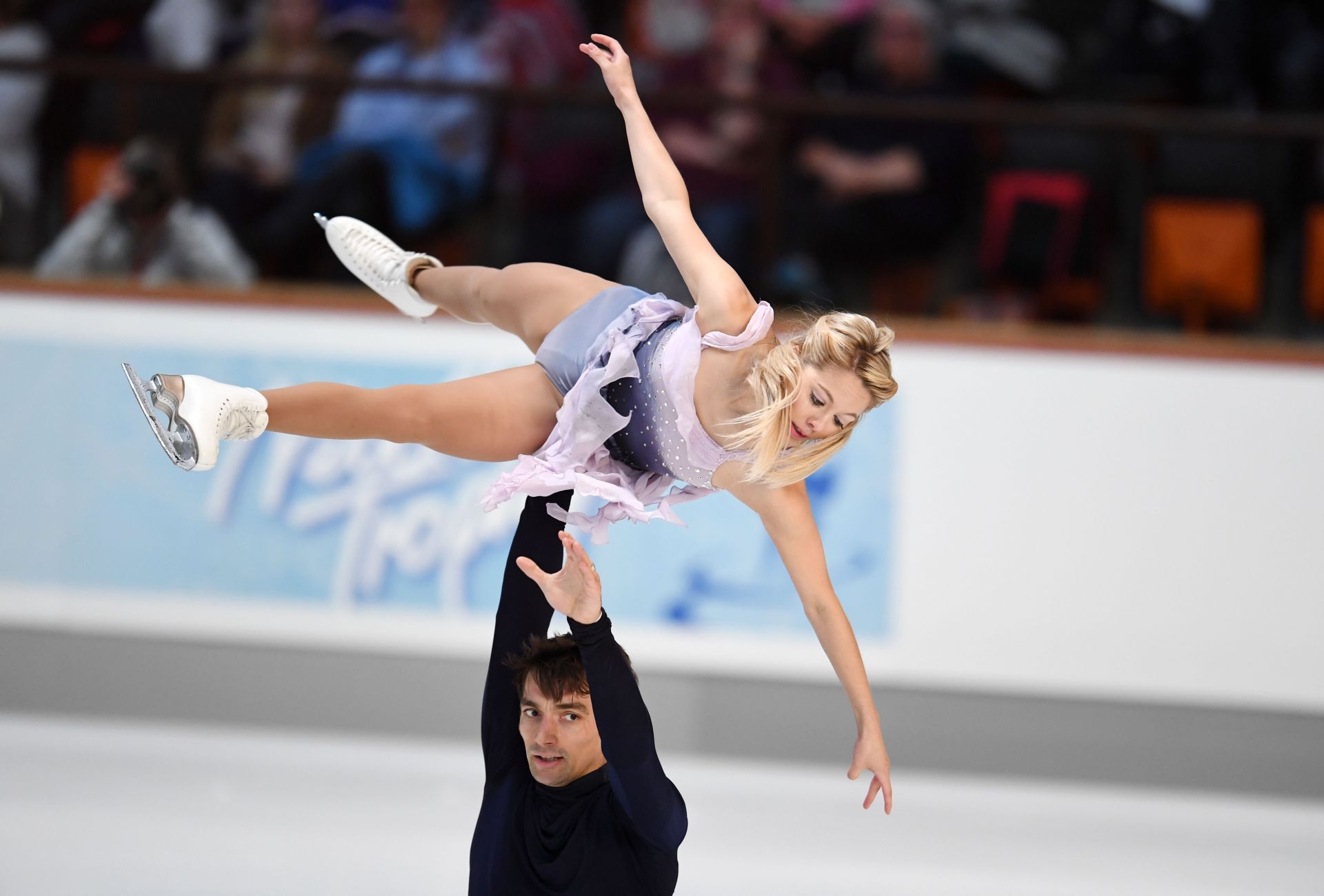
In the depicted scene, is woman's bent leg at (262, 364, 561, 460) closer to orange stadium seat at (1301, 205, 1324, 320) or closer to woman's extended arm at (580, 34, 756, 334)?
woman's extended arm at (580, 34, 756, 334)

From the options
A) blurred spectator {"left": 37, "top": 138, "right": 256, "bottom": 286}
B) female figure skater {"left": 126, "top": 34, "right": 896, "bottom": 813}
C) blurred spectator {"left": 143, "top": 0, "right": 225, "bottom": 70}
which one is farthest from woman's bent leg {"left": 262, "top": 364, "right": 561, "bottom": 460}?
blurred spectator {"left": 143, "top": 0, "right": 225, "bottom": 70}

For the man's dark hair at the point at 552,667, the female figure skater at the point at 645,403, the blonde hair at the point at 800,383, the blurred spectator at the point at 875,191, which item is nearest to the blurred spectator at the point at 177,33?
the blurred spectator at the point at 875,191

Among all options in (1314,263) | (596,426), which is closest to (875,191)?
(1314,263)

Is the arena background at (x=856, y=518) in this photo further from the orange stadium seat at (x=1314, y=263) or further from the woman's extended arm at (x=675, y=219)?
the woman's extended arm at (x=675, y=219)

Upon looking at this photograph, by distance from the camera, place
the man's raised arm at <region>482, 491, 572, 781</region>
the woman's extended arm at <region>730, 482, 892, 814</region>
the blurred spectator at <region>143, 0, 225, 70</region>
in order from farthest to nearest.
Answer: the blurred spectator at <region>143, 0, 225, 70</region> < the woman's extended arm at <region>730, 482, 892, 814</region> < the man's raised arm at <region>482, 491, 572, 781</region>

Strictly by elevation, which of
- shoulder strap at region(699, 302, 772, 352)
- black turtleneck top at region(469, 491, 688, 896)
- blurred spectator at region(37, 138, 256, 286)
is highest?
blurred spectator at region(37, 138, 256, 286)

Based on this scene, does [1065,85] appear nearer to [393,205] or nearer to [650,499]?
[393,205]

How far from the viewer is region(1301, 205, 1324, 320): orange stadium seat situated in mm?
5051

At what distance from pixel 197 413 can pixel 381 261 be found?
41.1 inches

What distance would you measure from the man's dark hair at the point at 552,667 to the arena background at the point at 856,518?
2251 mm

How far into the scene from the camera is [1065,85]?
5695mm

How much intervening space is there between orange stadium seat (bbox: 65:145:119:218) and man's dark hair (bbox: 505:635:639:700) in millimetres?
3521

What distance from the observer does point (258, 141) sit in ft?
17.6

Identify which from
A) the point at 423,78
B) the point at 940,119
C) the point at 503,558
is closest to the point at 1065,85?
the point at 940,119
